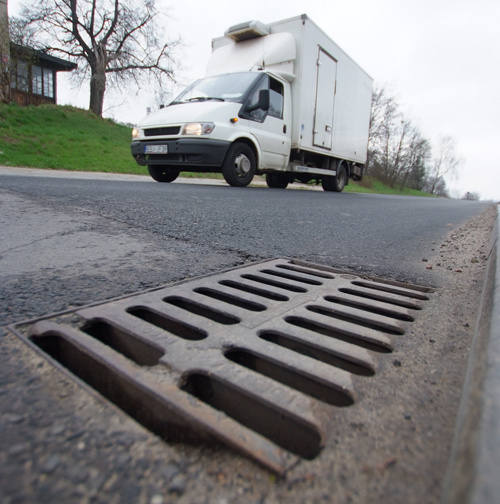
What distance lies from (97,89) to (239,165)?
60.8 ft

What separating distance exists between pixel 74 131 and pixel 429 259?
15.9m

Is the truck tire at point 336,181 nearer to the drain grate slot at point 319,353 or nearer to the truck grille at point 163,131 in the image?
the truck grille at point 163,131

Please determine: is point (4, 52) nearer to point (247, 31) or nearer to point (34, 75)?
point (34, 75)

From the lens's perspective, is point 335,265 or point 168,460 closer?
point 168,460

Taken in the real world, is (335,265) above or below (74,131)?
below

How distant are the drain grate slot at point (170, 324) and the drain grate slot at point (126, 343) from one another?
12 centimetres

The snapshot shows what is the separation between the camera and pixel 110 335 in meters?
1.14

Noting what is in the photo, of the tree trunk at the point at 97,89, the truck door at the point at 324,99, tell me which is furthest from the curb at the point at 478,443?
the tree trunk at the point at 97,89

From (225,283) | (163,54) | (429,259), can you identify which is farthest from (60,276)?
(163,54)

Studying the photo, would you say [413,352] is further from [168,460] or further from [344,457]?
[168,460]

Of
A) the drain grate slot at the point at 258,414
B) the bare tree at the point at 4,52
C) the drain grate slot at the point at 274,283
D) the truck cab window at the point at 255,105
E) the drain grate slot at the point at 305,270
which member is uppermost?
the bare tree at the point at 4,52

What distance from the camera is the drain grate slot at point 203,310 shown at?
1287 millimetres

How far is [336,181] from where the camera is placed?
11.4 m

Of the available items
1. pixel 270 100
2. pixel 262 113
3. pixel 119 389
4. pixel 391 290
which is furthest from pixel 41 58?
pixel 119 389
